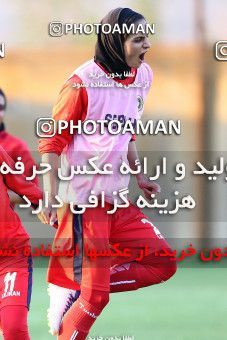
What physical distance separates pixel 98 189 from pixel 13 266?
0.49 meters

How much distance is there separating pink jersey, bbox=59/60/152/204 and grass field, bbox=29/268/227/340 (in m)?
0.81

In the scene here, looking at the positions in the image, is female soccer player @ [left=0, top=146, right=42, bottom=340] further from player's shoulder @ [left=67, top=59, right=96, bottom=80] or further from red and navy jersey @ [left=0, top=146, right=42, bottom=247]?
player's shoulder @ [left=67, top=59, right=96, bottom=80]

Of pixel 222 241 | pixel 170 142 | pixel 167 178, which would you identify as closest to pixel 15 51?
pixel 167 178

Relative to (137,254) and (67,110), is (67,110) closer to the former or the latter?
(67,110)

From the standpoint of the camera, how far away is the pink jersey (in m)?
4.30

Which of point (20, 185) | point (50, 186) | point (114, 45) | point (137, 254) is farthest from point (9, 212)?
point (114, 45)

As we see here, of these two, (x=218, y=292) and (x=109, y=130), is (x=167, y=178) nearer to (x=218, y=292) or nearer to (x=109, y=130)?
(x=218, y=292)

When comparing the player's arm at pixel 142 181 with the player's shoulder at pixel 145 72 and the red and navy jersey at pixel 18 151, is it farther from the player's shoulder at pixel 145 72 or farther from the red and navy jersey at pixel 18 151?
the red and navy jersey at pixel 18 151

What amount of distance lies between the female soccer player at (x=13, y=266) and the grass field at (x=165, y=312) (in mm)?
934

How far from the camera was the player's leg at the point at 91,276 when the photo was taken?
4.28 m

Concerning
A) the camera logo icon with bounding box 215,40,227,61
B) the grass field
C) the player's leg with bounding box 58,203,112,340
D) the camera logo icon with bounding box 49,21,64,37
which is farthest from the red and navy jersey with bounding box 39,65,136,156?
the camera logo icon with bounding box 215,40,227,61

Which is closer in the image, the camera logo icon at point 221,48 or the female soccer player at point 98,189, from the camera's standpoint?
the female soccer player at point 98,189

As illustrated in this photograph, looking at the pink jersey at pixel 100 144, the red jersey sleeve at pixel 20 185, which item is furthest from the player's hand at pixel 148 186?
the red jersey sleeve at pixel 20 185

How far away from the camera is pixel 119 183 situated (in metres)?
4.36
